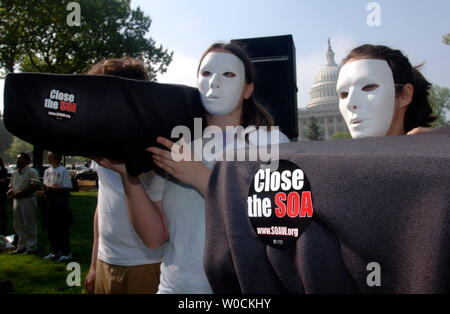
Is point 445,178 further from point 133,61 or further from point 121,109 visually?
point 133,61

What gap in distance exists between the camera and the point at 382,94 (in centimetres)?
116

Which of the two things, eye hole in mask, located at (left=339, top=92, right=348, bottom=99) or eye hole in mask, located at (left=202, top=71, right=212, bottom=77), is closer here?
eye hole in mask, located at (left=339, top=92, right=348, bottom=99)

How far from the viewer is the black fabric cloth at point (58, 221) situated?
5.20 meters

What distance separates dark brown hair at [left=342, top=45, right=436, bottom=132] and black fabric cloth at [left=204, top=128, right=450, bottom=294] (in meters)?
0.43

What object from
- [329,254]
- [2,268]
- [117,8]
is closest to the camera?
[329,254]

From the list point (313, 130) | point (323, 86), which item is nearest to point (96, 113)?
point (313, 130)

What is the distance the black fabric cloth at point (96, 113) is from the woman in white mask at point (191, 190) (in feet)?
0.25

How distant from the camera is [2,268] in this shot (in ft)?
16.1

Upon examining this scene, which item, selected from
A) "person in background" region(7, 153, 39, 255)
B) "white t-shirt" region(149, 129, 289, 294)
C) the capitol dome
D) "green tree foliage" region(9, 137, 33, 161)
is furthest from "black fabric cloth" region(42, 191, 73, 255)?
"green tree foliage" region(9, 137, 33, 161)

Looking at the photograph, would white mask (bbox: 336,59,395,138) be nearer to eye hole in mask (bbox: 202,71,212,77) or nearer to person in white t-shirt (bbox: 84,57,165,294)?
eye hole in mask (bbox: 202,71,212,77)

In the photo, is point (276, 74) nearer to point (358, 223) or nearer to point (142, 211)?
point (142, 211)

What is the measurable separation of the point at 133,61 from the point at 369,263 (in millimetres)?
1355

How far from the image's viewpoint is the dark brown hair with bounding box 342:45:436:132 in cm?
119
